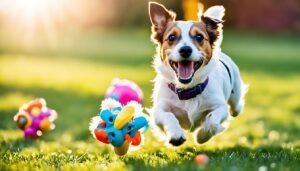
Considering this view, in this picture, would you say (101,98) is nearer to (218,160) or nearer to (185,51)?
(185,51)

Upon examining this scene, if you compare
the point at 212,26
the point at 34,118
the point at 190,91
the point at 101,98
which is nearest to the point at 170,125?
the point at 190,91

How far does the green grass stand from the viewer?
211 inches

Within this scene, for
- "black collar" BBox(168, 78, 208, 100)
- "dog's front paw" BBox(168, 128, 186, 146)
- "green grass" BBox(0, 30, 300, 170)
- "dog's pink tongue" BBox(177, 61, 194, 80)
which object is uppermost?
"dog's pink tongue" BBox(177, 61, 194, 80)

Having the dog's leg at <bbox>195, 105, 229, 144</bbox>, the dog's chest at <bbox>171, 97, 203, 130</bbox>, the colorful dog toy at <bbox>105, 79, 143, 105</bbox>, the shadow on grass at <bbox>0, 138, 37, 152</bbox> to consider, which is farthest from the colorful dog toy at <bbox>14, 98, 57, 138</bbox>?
the dog's leg at <bbox>195, 105, 229, 144</bbox>

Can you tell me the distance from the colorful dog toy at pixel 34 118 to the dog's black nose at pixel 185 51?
2.68 metres

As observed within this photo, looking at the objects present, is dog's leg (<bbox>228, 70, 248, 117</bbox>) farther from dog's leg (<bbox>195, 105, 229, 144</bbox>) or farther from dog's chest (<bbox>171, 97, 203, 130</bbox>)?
dog's leg (<bbox>195, 105, 229, 144</bbox>)

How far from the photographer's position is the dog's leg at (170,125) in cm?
550

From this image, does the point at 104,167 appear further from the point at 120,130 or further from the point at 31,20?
the point at 31,20

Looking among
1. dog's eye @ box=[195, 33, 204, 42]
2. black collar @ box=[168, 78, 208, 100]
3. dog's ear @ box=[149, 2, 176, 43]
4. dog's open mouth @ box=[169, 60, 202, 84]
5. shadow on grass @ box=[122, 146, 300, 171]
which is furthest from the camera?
dog's ear @ box=[149, 2, 176, 43]

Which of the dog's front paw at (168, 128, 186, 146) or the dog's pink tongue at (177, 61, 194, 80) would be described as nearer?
the dog's front paw at (168, 128, 186, 146)

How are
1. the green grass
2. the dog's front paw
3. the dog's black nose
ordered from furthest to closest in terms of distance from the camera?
the dog's black nose < the dog's front paw < the green grass

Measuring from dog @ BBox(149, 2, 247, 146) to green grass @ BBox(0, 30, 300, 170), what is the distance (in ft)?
1.09

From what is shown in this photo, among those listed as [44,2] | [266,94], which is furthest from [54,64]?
[266,94]

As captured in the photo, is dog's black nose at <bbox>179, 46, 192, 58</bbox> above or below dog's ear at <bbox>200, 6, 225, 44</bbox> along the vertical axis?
below
